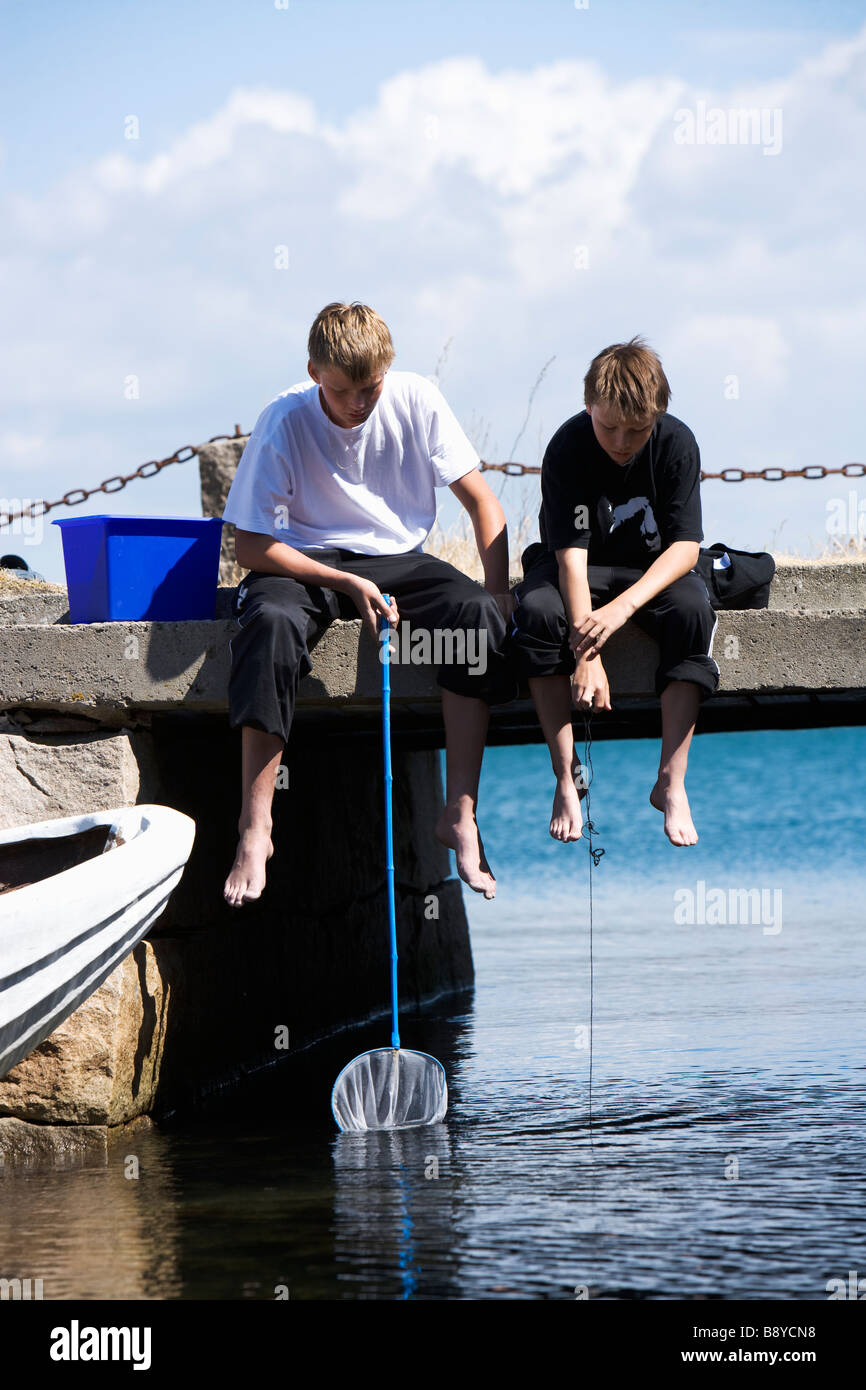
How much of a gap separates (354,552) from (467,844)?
106 centimetres

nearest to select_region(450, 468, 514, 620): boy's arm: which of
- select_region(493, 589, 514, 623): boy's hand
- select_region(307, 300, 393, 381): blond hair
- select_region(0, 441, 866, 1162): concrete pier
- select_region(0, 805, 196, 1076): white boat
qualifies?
select_region(493, 589, 514, 623): boy's hand

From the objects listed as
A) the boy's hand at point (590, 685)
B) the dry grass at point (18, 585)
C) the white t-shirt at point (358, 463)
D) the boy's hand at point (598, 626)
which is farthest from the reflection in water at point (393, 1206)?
the dry grass at point (18, 585)

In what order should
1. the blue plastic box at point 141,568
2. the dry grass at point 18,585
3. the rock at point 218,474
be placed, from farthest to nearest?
1. the rock at point 218,474
2. the dry grass at point 18,585
3. the blue plastic box at point 141,568

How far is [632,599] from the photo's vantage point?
16.4ft

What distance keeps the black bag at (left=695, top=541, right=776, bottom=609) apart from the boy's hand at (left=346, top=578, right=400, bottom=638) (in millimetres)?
1078

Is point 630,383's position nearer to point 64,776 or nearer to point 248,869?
point 248,869

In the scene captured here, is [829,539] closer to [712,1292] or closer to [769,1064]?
[769,1064]

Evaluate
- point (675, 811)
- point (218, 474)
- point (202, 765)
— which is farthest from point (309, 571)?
point (218, 474)

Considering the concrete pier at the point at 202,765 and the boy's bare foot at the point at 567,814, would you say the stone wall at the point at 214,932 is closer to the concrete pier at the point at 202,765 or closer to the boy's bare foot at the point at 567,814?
the concrete pier at the point at 202,765

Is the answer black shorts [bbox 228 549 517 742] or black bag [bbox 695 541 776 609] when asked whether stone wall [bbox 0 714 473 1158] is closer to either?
black shorts [bbox 228 549 517 742]

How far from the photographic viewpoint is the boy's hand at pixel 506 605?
17.4 feet

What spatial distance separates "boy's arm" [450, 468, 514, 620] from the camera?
17.5 feet

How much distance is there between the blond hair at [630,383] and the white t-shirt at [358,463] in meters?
0.59

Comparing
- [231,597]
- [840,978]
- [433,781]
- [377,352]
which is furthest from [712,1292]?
[433,781]
